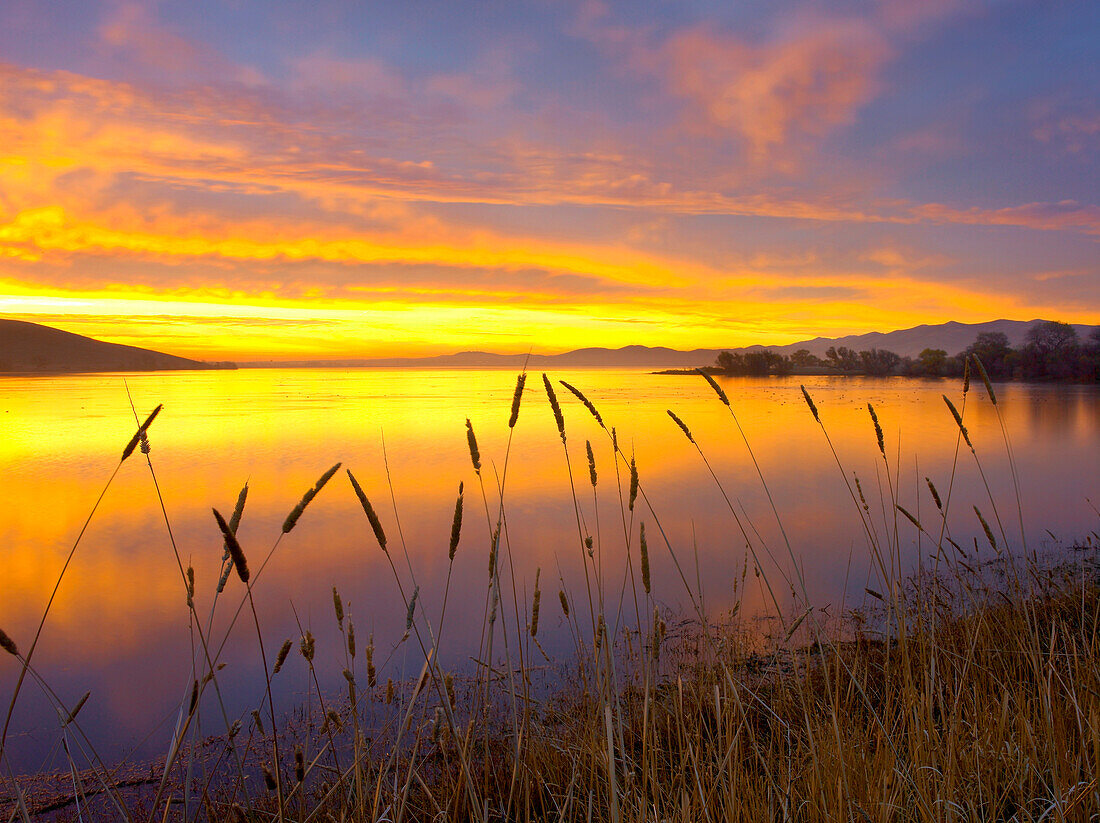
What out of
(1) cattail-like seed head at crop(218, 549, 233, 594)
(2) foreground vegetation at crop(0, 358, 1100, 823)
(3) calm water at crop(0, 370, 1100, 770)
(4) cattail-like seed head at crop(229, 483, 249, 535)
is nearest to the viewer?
(4) cattail-like seed head at crop(229, 483, 249, 535)

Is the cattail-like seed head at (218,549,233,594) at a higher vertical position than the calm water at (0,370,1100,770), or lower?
higher

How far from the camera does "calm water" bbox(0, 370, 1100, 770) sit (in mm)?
4738

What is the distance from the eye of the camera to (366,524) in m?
8.48

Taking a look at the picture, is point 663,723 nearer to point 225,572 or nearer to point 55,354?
point 225,572

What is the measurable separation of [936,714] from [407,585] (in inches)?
178

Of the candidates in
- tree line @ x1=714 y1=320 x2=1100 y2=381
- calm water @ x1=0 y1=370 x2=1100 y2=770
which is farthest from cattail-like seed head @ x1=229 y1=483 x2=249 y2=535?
tree line @ x1=714 y1=320 x2=1100 y2=381

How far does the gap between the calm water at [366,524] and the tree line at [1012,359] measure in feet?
69.4

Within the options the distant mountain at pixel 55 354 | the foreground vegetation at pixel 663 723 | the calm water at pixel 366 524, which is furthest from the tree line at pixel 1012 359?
the distant mountain at pixel 55 354

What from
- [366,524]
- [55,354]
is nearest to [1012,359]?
[366,524]

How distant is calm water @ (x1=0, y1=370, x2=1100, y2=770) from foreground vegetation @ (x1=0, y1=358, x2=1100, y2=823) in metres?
0.30

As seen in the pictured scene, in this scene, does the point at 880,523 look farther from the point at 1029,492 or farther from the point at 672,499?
the point at 1029,492

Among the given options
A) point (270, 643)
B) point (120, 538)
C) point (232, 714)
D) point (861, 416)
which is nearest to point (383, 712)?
point (232, 714)

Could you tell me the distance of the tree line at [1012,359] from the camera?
1495 inches

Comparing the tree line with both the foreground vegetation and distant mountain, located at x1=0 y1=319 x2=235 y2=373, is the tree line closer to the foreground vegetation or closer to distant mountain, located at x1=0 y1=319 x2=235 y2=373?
the foreground vegetation
